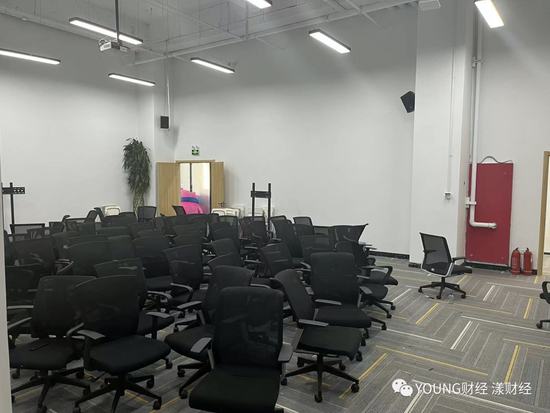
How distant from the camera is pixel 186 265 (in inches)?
154

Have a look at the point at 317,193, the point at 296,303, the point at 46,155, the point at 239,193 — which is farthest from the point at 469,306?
the point at 46,155

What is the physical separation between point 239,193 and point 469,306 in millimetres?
6329

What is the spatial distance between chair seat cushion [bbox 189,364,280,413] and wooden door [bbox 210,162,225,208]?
305 inches

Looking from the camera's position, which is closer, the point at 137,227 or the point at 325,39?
the point at 137,227

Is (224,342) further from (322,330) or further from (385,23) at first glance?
(385,23)

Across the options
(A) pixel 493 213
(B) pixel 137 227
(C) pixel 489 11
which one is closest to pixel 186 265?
(B) pixel 137 227

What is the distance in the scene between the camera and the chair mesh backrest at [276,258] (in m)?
4.13

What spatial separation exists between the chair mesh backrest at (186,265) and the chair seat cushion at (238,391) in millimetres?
1617

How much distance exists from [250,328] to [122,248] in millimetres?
2716

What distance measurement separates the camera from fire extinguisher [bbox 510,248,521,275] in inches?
251

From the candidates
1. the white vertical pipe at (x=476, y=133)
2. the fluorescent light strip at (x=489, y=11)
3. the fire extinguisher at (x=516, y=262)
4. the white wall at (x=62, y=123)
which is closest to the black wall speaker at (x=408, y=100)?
the white vertical pipe at (x=476, y=133)

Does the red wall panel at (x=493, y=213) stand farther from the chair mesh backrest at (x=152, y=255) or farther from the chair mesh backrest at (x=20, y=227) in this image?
the chair mesh backrest at (x=20, y=227)

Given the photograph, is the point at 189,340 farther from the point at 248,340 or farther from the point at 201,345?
the point at 248,340

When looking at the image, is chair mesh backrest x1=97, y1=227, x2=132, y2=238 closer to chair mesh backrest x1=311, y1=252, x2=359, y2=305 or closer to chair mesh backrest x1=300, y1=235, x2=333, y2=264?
chair mesh backrest x1=300, y1=235, x2=333, y2=264
